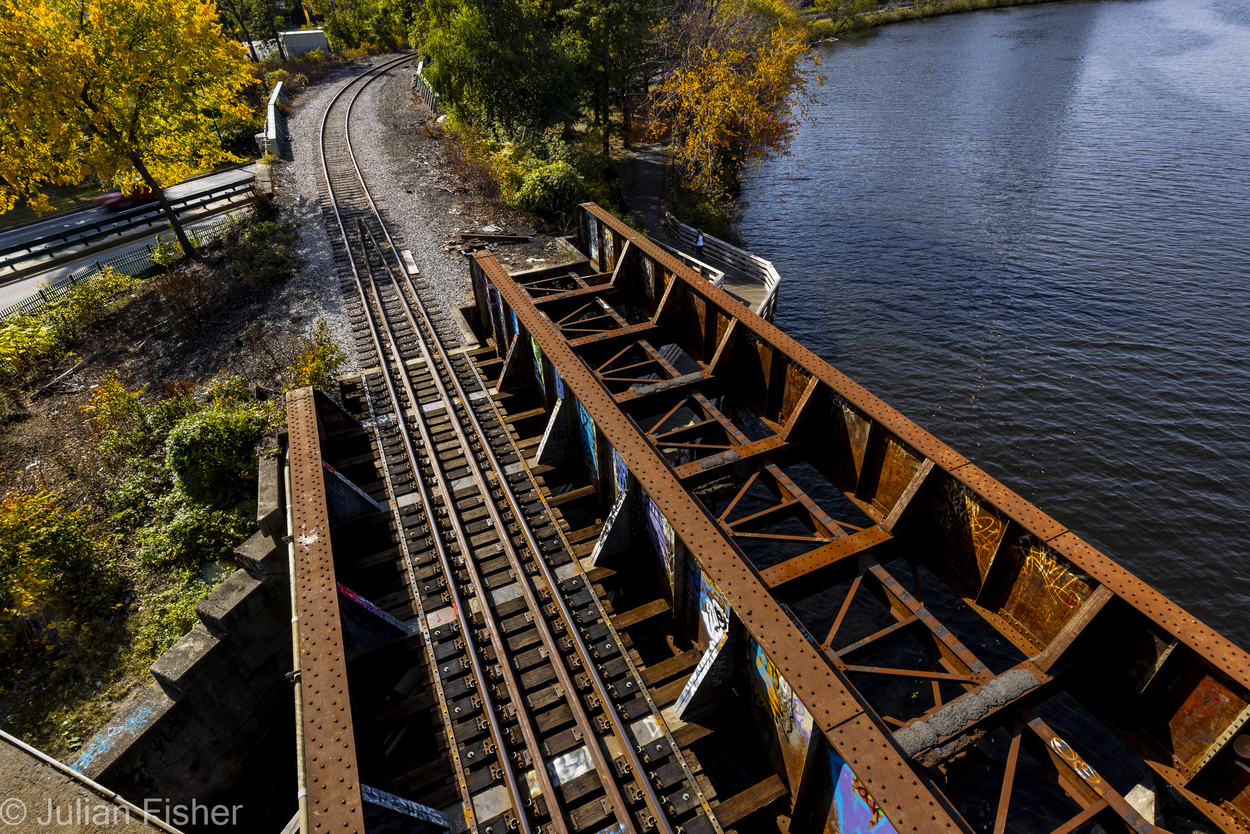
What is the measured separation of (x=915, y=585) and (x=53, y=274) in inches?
1257

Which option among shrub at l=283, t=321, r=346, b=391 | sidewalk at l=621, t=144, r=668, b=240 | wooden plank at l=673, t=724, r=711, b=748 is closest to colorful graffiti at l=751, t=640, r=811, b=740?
wooden plank at l=673, t=724, r=711, b=748

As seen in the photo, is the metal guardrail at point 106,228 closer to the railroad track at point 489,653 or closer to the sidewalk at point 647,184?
the sidewalk at point 647,184

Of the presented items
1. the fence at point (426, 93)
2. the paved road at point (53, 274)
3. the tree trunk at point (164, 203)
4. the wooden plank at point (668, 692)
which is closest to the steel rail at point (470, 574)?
the wooden plank at point (668, 692)

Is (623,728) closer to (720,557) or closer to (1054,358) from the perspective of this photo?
(720,557)

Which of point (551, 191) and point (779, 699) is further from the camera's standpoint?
point (551, 191)

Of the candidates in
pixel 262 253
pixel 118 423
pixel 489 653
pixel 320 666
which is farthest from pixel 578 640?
pixel 262 253

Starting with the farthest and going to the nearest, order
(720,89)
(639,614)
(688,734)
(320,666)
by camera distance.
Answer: (720,89), (639,614), (688,734), (320,666)

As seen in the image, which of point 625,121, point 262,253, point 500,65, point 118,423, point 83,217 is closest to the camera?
point 118,423

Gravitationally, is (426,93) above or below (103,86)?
below

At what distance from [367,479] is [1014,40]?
83474mm

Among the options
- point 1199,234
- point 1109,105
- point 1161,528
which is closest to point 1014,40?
point 1109,105

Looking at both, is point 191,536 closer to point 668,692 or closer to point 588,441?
point 588,441

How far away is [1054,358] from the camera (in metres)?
21.0

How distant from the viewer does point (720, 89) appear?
27594 millimetres
